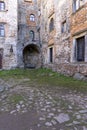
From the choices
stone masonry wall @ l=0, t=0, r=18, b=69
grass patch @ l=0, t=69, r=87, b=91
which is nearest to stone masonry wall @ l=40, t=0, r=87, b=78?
grass patch @ l=0, t=69, r=87, b=91

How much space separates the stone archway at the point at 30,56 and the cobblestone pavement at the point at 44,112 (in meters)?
16.2

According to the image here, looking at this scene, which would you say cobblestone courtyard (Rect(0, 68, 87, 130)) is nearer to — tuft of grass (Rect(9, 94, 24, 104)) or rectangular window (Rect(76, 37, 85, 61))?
tuft of grass (Rect(9, 94, 24, 104))

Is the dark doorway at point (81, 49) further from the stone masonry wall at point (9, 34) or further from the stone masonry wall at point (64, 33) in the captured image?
the stone masonry wall at point (9, 34)

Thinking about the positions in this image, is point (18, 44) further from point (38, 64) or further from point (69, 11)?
point (69, 11)

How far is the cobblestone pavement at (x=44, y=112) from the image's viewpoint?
3988mm

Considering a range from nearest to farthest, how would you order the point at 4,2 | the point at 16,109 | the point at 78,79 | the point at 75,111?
the point at 75,111, the point at 16,109, the point at 78,79, the point at 4,2

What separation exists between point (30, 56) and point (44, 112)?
18.5m

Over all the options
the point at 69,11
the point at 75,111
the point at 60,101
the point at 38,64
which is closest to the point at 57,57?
the point at 69,11

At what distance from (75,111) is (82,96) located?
1.64 m

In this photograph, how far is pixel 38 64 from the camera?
71.4 feet

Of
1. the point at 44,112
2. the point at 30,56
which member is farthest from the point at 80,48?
the point at 30,56

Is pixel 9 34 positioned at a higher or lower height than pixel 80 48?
higher

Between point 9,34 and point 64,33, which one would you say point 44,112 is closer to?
point 64,33

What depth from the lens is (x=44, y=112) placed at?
476 centimetres
